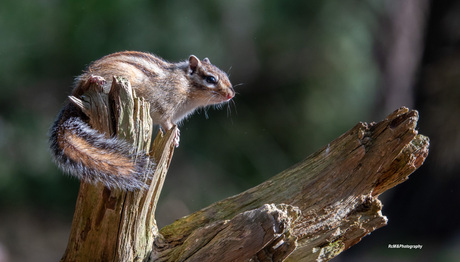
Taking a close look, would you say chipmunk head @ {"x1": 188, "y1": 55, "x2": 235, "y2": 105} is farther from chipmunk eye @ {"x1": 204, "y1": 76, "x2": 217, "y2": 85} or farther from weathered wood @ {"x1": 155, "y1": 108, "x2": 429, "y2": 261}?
weathered wood @ {"x1": 155, "y1": 108, "x2": 429, "y2": 261}

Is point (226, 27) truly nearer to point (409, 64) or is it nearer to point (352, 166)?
point (409, 64)

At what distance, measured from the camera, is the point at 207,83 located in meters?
2.72

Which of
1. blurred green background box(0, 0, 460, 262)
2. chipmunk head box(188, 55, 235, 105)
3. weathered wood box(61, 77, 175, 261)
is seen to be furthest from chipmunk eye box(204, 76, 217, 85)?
blurred green background box(0, 0, 460, 262)

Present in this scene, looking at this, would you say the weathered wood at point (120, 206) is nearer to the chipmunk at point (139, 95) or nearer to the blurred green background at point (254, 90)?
the chipmunk at point (139, 95)

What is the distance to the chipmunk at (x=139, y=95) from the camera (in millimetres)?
1820

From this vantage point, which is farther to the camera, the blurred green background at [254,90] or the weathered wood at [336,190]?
the blurred green background at [254,90]

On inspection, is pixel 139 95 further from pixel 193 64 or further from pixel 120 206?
pixel 120 206

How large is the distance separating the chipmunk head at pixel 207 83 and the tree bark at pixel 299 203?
0.81 meters

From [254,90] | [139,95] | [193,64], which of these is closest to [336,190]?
[139,95]

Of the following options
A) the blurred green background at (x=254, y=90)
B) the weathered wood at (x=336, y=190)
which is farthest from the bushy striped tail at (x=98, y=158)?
the blurred green background at (x=254, y=90)

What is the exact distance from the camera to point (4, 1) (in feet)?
11.0

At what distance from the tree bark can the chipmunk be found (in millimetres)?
79

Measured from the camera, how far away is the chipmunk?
182 centimetres

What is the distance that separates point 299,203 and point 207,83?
3.42 feet
